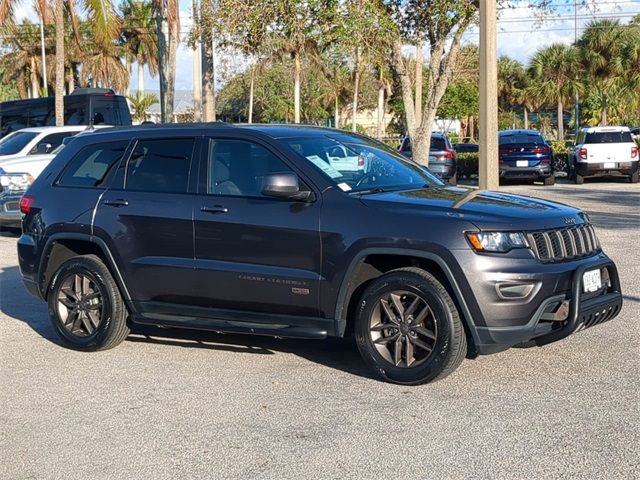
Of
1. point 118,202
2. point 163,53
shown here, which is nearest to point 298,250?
point 118,202

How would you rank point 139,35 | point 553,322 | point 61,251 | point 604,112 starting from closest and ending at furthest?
1. point 553,322
2. point 61,251
3. point 604,112
4. point 139,35

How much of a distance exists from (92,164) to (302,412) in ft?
10.6

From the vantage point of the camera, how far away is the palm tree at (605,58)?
168ft

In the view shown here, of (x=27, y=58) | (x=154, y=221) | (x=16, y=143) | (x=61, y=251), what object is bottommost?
(x=61, y=251)

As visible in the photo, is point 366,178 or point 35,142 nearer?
point 366,178

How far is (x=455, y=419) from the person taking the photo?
18.9ft

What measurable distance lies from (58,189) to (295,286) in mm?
2534

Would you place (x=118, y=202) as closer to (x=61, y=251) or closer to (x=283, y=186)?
(x=61, y=251)

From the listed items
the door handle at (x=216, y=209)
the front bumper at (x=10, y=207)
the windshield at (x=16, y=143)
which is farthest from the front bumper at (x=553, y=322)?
the windshield at (x=16, y=143)

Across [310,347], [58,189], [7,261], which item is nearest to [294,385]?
[310,347]

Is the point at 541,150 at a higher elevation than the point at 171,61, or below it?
below

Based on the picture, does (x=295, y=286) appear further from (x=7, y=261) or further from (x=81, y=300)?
(x=7, y=261)

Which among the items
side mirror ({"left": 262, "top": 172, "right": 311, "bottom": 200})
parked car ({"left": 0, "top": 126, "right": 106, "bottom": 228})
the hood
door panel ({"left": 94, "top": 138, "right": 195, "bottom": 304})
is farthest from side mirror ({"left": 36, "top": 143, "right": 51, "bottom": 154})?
the hood

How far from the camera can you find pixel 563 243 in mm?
6504
